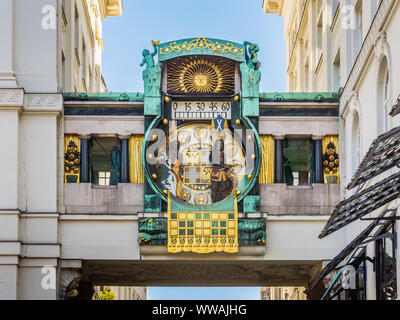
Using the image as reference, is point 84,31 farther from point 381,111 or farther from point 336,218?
point 336,218

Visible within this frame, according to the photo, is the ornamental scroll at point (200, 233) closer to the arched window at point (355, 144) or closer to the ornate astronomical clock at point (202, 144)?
the ornate astronomical clock at point (202, 144)

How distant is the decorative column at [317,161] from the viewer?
34625 millimetres

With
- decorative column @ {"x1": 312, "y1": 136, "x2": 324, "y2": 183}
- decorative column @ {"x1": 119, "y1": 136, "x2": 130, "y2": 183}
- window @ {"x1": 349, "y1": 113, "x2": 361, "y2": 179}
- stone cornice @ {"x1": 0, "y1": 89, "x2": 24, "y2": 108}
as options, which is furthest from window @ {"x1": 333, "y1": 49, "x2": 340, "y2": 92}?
stone cornice @ {"x1": 0, "y1": 89, "x2": 24, "y2": 108}

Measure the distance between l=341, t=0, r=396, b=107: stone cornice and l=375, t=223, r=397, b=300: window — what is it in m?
4.95

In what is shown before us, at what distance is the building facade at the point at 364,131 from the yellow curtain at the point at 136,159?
20.3ft

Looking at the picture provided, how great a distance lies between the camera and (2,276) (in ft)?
108

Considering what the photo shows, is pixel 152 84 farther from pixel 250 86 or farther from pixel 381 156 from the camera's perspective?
pixel 381 156

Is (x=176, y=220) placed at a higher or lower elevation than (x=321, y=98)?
lower

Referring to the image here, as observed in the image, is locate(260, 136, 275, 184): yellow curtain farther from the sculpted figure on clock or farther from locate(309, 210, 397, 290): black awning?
locate(309, 210, 397, 290): black awning

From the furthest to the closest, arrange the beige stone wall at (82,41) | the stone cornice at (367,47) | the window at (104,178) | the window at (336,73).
→ the beige stone wall at (82,41), the window at (104,178), the window at (336,73), the stone cornice at (367,47)

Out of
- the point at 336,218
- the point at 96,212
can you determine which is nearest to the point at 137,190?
the point at 96,212

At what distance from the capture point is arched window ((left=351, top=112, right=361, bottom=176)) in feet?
108

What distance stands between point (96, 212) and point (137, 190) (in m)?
1.41

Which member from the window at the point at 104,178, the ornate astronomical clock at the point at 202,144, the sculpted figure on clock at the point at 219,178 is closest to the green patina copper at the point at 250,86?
the ornate astronomical clock at the point at 202,144
